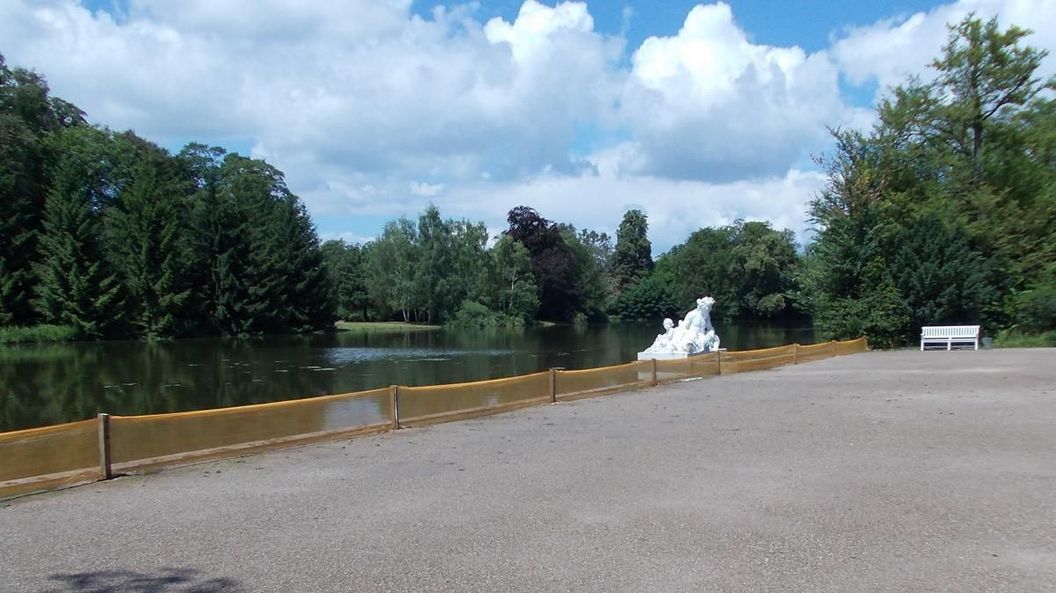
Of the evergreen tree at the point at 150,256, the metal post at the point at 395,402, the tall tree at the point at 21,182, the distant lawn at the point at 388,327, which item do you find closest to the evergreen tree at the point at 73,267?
the tall tree at the point at 21,182

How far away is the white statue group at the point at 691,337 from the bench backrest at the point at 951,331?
27.9 feet

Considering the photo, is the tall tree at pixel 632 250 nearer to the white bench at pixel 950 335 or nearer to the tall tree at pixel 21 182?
the tall tree at pixel 21 182

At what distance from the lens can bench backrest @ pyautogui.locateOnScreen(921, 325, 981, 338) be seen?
91.6 ft

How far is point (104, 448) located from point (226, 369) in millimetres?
28346

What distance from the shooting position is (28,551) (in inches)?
226

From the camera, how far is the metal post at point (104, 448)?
8.36 meters

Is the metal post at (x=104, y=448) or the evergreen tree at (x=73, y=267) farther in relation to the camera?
the evergreen tree at (x=73, y=267)

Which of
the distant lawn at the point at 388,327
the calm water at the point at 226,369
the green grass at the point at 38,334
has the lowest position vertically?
the calm water at the point at 226,369

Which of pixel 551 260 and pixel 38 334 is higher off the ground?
pixel 551 260

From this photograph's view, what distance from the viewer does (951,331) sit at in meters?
28.4

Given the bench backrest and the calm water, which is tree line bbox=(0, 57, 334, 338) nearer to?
the calm water

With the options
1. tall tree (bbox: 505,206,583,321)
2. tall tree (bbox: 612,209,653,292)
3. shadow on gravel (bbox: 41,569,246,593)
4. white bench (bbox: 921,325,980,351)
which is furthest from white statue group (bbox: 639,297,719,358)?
tall tree (bbox: 612,209,653,292)

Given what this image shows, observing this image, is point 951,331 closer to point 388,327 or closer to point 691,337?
point 691,337

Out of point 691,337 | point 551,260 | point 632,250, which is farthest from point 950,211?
point 632,250
